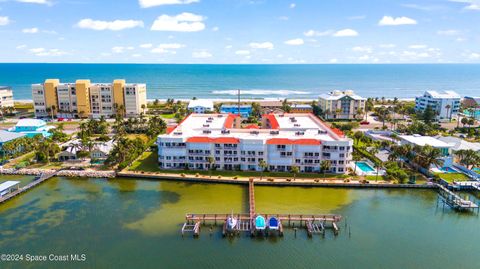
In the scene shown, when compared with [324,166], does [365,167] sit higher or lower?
lower

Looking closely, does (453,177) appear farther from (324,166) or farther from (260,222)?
(260,222)

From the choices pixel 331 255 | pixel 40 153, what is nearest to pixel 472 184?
pixel 331 255

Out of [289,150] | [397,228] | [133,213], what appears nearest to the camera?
[397,228]

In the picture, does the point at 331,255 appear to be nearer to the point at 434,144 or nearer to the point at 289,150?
the point at 289,150

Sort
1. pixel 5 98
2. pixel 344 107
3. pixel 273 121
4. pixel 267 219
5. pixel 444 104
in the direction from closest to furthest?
pixel 267 219 < pixel 273 121 < pixel 444 104 < pixel 344 107 < pixel 5 98

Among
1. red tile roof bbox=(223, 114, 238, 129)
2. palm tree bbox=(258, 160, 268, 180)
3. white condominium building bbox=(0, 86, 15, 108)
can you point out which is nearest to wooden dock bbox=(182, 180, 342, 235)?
palm tree bbox=(258, 160, 268, 180)

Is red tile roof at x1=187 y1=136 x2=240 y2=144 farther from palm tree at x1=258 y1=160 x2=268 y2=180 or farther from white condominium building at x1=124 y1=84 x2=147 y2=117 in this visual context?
white condominium building at x1=124 y1=84 x2=147 y2=117

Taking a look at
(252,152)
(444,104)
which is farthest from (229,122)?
(444,104)
